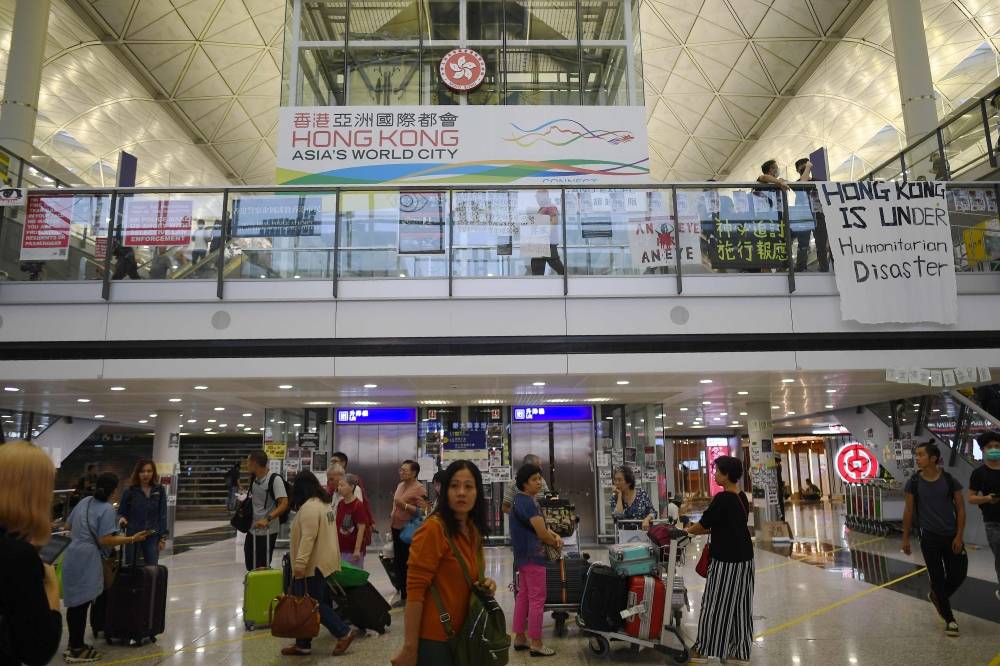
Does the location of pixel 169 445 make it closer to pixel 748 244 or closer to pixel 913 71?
pixel 748 244

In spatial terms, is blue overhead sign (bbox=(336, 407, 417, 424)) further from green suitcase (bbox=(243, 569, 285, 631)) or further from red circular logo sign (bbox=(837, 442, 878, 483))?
red circular logo sign (bbox=(837, 442, 878, 483))

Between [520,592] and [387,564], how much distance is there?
3018mm

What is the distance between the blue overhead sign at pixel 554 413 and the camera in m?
14.5

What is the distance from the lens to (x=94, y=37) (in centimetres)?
2200

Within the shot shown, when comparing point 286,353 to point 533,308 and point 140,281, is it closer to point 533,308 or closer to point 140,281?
point 140,281

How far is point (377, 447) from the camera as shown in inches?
584

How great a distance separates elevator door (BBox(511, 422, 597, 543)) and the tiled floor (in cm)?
341

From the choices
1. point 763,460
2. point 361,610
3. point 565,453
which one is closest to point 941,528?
point 361,610

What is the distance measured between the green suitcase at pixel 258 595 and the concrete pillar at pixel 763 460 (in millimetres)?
10357

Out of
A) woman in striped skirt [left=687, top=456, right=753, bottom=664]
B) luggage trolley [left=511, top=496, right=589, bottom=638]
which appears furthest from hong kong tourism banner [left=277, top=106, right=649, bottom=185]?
woman in striped skirt [left=687, top=456, right=753, bottom=664]

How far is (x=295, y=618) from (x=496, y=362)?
171 inches

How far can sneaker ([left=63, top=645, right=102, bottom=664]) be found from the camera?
5.73m

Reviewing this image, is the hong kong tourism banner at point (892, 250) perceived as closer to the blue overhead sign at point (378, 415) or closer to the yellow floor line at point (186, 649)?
the yellow floor line at point (186, 649)

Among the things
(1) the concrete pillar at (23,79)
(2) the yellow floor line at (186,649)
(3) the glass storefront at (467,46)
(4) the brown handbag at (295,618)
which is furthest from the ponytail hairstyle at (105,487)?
(1) the concrete pillar at (23,79)
